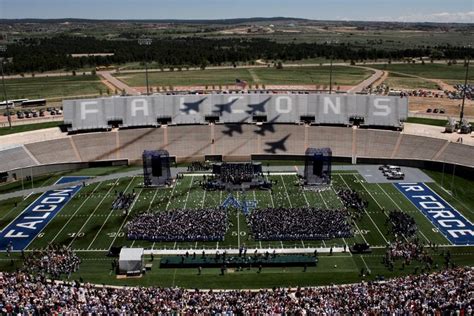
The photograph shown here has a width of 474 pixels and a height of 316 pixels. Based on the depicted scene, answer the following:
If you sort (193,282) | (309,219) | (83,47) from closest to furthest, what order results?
(193,282)
(309,219)
(83,47)

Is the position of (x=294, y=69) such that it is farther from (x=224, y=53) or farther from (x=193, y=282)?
(x=193, y=282)

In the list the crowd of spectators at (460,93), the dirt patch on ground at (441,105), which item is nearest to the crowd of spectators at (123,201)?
the dirt patch on ground at (441,105)

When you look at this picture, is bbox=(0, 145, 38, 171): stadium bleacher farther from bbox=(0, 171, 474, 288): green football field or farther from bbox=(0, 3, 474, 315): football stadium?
bbox=(0, 171, 474, 288): green football field

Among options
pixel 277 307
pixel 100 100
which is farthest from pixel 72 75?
A: pixel 277 307

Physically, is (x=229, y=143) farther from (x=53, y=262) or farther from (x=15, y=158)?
(x=53, y=262)

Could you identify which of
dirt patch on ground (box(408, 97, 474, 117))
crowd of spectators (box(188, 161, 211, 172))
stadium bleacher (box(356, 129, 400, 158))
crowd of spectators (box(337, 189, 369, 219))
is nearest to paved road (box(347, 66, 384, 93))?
dirt patch on ground (box(408, 97, 474, 117))

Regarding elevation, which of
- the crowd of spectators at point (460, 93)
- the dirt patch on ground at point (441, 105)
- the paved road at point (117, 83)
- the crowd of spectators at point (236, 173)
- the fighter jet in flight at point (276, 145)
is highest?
the paved road at point (117, 83)

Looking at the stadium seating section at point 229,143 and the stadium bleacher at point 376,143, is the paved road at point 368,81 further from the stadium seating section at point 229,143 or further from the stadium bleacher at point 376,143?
the stadium seating section at point 229,143
